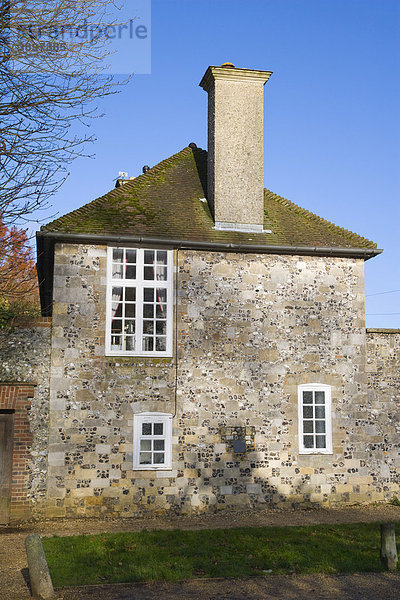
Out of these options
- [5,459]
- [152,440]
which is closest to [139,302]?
[152,440]

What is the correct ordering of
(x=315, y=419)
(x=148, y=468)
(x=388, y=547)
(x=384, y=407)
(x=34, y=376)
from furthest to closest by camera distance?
(x=384, y=407)
(x=315, y=419)
(x=148, y=468)
(x=34, y=376)
(x=388, y=547)

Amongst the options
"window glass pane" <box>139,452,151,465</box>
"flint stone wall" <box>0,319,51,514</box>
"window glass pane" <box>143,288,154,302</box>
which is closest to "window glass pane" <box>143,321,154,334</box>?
"window glass pane" <box>143,288,154,302</box>

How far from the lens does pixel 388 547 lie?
8641 millimetres

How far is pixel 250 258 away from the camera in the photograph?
575 inches

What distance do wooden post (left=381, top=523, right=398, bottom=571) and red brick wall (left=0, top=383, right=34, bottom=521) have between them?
7144 millimetres

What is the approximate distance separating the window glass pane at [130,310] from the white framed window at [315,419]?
4.16m

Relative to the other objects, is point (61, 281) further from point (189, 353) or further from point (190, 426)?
point (190, 426)

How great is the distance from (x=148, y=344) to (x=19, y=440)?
10.9 ft

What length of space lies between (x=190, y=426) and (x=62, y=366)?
3.03m

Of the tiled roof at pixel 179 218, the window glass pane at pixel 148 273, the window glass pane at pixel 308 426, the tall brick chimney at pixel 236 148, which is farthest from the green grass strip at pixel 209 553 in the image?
the tall brick chimney at pixel 236 148

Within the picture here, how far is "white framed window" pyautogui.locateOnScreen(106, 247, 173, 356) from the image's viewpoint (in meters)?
13.7

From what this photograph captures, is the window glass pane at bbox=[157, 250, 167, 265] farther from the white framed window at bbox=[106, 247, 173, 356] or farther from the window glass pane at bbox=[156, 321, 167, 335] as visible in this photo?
the window glass pane at bbox=[156, 321, 167, 335]

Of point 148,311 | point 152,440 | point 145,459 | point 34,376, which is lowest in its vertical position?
point 145,459

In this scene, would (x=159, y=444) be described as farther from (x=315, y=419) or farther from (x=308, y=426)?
(x=315, y=419)
